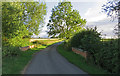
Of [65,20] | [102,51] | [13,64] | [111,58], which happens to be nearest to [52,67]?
[13,64]

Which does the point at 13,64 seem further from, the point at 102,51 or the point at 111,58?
the point at 111,58

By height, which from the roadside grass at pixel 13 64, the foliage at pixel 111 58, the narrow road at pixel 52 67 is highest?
the foliage at pixel 111 58

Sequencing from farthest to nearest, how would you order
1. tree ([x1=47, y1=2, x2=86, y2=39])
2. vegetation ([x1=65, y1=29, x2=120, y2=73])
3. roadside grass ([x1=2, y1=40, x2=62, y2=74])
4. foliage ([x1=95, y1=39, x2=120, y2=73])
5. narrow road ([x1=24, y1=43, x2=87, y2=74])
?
tree ([x1=47, y1=2, x2=86, y2=39]), roadside grass ([x1=2, y1=40, x2=62, y2=74]), narrow road ([x1=24, y1=43, x2=87, y2=74]), vegetation ([x1=65, y1=29, x2=120, y2=73]), foliage ([x1=95, y1=39, x2=120, y2=73])

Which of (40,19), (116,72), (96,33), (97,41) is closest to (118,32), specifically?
(116,72)

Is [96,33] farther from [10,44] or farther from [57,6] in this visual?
[57,6]

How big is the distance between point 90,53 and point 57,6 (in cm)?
2752

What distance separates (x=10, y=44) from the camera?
19.5 metres

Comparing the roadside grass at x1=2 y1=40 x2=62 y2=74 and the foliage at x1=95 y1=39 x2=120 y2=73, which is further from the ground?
the foliage at x1=95 y1=39 x2=120 y2=73

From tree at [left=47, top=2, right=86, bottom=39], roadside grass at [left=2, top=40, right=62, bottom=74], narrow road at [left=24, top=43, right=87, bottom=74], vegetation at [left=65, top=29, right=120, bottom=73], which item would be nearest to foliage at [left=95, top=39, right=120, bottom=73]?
vegetation at [left=65, top=29, right=120, bottom=73]

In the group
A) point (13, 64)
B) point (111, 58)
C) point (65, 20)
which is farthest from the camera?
point (65, 20)

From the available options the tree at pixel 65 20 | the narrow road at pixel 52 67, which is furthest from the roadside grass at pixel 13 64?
the tree at pixel 65 20

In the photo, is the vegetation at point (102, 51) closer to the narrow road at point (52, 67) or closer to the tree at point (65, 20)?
the narrow road at point (52, 67)

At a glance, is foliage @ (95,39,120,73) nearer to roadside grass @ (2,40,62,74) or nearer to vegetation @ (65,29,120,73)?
vegetation @ (65,29,120,73)

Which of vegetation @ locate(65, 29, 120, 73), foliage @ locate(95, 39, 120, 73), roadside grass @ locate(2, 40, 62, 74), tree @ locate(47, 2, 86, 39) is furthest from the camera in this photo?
tree @ locate(47, 2, 86, 39)
